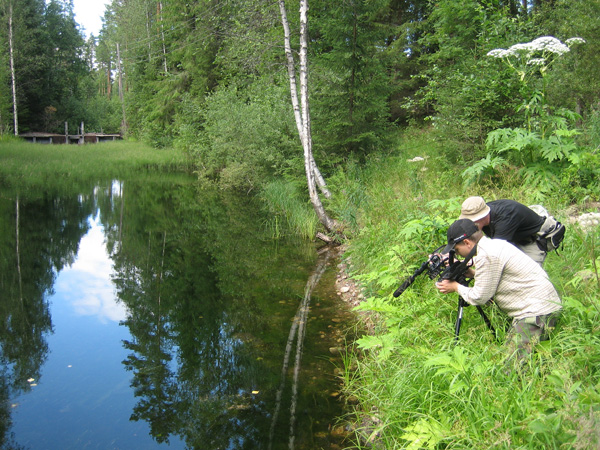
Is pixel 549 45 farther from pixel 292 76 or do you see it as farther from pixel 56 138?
pixel 56 138

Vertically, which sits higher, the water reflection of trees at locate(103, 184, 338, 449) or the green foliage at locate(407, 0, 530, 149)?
the green foliage at locate(407, 0, 530, 149)

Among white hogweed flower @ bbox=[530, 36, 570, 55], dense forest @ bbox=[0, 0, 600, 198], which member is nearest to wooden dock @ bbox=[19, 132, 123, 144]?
dense forest @ bbox=[0, 0, 600, 198]

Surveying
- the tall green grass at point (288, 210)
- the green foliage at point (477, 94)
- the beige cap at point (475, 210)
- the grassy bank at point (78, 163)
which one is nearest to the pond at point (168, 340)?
the tall green grass at point (288, 210)

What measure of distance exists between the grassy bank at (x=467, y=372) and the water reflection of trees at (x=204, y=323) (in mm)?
1007

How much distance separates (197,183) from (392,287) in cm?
1748

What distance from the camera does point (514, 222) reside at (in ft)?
14.1

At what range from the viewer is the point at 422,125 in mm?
19828

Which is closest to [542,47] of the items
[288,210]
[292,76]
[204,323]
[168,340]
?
[292,76]

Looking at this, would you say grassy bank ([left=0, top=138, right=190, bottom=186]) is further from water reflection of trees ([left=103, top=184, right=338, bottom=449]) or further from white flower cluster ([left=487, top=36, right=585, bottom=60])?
white flower cluster ([left=487, top=36, right=585, bottom=60])

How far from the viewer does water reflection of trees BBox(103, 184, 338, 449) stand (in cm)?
471

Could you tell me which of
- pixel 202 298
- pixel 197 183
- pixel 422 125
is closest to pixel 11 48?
pixel 197 183

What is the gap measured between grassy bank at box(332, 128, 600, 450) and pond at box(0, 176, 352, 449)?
2.21ft

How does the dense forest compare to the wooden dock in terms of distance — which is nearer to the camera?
the dense forest

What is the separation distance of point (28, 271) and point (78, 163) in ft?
58.3
